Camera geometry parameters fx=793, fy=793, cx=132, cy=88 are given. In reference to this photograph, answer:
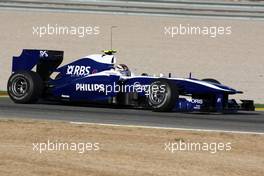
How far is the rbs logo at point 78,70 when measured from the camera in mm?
18203

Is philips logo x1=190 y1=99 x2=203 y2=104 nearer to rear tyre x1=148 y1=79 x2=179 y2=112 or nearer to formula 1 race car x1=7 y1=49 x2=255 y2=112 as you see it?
formula 1 race car x1=7 y1=49 x2=255 y2=112

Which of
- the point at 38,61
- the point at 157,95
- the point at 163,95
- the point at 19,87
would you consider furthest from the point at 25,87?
the point at 163,95

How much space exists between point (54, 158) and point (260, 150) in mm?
3096

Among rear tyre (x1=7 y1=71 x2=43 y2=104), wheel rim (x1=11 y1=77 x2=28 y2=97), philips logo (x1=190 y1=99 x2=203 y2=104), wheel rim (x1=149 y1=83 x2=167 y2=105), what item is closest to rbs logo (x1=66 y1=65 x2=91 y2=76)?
rear tyre (x1=7 y1=71 x2=43 y2=104)

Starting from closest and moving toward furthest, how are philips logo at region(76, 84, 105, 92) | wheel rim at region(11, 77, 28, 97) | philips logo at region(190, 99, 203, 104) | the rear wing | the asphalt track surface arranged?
the asphalt track surface → philips logo at region(190, 99, 203, 104) → philips logo at region(76, 84, 105, 92) → wheel rim at region(11, 77, 28, 97) → the rear wing

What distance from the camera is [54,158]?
10727 mm

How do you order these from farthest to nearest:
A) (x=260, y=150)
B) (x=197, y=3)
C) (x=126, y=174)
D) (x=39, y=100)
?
(x=197, y=3) → (x=39, y=100) → (x=260, y=150) → (x=126, y=174)

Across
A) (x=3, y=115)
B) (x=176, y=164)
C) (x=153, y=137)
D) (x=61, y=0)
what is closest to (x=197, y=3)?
(x=61, y=0)

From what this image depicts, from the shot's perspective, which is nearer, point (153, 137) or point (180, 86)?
point (153, 137)

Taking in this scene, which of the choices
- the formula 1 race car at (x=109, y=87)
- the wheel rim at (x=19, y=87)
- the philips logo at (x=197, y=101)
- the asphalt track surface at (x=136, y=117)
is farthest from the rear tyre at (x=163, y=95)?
the wheel rim at (x=19, y=87)

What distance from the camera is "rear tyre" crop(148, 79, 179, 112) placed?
652 inches

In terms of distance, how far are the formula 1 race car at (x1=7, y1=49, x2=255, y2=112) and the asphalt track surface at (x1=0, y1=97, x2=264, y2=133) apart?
0.73ft

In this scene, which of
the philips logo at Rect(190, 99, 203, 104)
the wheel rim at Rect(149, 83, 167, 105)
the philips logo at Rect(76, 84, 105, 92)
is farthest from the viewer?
the philips logo at Rect(76, 84, 105, 92)

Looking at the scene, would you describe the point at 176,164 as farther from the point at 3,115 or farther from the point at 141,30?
the point at 141,30
